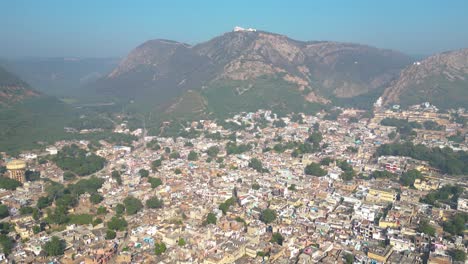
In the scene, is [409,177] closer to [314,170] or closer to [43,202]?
[314,170]

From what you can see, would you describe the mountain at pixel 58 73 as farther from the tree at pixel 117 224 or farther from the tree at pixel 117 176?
the tree at pixel 117 224

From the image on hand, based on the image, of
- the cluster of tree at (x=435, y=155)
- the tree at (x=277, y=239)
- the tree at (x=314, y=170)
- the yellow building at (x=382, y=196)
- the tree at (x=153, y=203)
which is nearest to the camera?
the tree at (x=277, y=239)

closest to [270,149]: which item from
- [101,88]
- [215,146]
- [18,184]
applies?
[215,146]

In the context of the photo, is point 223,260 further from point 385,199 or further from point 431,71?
point 431,71

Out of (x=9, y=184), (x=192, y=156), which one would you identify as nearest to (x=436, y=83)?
(x=192, y=156)

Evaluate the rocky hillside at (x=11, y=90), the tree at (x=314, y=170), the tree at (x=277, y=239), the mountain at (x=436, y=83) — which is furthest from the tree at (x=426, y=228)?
the rocky hillside at (x=11, y=90)

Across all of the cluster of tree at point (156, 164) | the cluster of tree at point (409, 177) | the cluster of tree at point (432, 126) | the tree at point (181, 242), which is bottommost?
the cluster of tree at point (156, 164)
